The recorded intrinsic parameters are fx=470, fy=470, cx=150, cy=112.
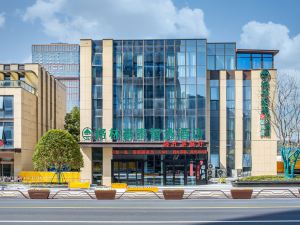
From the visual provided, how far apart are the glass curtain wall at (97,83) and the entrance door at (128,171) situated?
544cm

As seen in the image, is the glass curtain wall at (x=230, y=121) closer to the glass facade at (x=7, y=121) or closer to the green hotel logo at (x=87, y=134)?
the green hotel logo at (x=87, y=134)

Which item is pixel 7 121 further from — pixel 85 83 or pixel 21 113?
pixel 85 83

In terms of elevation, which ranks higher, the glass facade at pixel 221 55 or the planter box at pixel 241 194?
the glass facade at pixel 221 55

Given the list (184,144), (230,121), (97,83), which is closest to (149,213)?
(184,144)

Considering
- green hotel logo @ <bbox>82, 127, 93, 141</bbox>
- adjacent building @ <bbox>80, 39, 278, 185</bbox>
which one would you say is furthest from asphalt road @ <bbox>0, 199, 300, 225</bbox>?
green hotel logo @ <bbox>82, 127, 93, 141</bbox>

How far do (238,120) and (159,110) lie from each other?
1051 cm

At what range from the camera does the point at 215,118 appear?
58.4 meters

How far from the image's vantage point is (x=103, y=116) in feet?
180

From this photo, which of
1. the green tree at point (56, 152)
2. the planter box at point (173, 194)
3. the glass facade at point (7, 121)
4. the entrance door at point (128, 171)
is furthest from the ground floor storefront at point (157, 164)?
the planter box at point (173, 194)

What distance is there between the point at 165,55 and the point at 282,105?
15.1m

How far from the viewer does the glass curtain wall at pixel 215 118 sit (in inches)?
2290

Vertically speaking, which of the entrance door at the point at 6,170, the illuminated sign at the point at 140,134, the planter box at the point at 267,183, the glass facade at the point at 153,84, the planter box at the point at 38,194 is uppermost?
the glass facade at the point at 153,84

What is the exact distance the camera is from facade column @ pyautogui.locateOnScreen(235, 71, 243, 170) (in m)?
58.0

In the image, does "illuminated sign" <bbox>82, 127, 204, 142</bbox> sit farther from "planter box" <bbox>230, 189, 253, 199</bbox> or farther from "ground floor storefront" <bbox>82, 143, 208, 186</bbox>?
"planter box" <bbox>230, 189, 253, 199</bbox>
